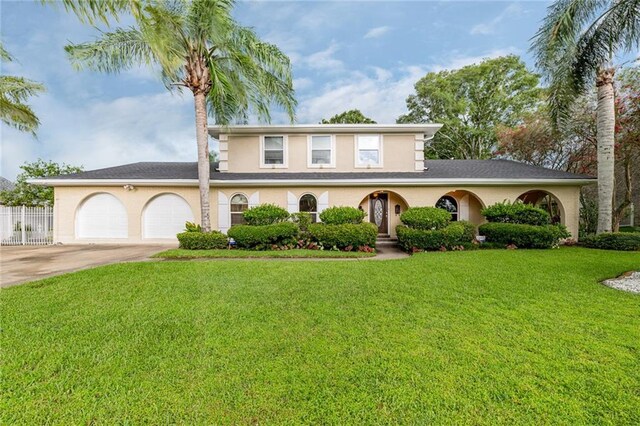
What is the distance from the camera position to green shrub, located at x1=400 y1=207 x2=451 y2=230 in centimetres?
950

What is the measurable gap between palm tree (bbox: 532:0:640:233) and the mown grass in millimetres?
10290

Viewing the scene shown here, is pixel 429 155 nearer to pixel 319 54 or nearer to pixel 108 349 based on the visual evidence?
pixel 319 54

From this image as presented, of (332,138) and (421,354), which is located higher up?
(332,138)

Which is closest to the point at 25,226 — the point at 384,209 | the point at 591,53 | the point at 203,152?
the point at 203,152

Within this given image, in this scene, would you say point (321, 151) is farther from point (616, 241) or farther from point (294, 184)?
point (616, 241)

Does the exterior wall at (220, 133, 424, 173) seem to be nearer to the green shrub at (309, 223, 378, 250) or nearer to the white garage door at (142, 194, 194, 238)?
the white garage door at (142, 194, 194, 238)

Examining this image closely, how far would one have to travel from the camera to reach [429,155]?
23.8 meters

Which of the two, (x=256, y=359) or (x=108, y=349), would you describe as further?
(x=108, y=349)

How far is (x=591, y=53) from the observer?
Result: 9.94 m

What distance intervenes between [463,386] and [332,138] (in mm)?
11320

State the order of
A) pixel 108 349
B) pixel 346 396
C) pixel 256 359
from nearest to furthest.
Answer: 1. pixel 346 396
2. pixel 256 359
3. pixel 108 349

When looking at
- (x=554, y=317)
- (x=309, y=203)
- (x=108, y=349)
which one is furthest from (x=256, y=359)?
(x=309, y=203)

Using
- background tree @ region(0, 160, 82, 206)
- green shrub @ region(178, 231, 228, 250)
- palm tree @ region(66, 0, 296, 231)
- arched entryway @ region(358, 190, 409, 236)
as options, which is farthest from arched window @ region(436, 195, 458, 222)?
background tree @ region(0, 160, 82, 206)

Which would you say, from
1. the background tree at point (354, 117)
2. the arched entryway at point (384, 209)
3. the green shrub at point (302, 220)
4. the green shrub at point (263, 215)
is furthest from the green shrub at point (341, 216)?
the background tree at point (354, 117)
